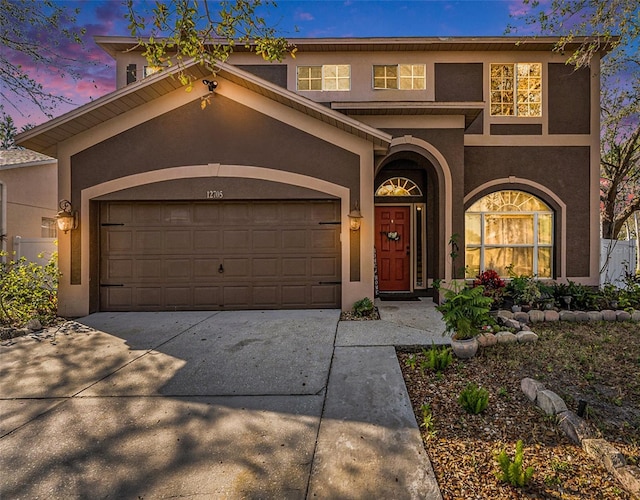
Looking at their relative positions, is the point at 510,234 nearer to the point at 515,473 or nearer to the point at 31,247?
the point at 515,473

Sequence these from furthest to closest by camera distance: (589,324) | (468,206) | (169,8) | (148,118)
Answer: (468,206)
(148,118)
(589,324)
(169,8)

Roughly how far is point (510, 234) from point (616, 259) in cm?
299

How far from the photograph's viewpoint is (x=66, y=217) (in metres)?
6.47

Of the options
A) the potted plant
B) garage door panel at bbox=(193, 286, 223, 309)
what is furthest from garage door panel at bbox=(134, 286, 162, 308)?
the potted plant

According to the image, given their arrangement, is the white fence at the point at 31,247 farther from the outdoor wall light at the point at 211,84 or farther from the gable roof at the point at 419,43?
the outdoor wall light at the point at 211,84

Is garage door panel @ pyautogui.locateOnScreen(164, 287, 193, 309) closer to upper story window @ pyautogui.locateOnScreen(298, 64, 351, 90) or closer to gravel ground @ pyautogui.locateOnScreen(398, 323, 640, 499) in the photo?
gravel ground @ pyautogui.locateOnScreen(398, 323, 640, 499)

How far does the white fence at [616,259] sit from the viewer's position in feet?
27.9

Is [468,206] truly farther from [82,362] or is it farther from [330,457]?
[82,362]

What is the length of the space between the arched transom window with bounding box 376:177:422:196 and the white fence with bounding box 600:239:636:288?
17.1 feet

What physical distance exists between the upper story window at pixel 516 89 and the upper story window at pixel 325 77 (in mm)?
3946

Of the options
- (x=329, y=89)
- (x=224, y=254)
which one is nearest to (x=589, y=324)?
(x=224, y=254)

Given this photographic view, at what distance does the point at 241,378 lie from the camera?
3.80m

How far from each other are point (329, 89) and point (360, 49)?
1298mm

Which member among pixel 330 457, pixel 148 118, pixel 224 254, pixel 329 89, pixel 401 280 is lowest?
pixel 330 457
